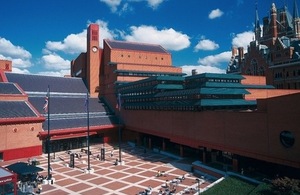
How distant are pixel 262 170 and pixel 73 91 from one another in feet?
167

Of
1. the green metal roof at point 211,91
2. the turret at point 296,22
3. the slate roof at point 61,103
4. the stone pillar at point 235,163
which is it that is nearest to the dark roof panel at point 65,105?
the slate roof at point 61,103

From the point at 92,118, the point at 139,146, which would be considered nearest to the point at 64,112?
the point at 92,118

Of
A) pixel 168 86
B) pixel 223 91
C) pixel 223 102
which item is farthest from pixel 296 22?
pixel 223 102

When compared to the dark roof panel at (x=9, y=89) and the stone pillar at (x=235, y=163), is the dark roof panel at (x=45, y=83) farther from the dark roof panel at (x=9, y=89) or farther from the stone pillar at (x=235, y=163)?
the stone pillar at (x=235, y=163)

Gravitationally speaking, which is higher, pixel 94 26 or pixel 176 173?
pixel 94 26

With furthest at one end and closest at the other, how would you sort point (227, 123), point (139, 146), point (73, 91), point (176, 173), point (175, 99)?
point (73, 91) → point (139, 146) → point (175, 99) → point (176, 173) → point (227, 123)

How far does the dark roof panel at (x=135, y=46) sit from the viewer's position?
7169cm

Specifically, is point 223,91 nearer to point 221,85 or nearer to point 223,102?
point 221,85

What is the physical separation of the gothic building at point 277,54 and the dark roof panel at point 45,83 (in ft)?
159

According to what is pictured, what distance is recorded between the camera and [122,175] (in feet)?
116

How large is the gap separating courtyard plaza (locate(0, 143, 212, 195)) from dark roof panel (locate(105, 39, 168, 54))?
33642mm

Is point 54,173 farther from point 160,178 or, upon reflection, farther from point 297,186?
point 297,186

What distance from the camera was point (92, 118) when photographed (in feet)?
190

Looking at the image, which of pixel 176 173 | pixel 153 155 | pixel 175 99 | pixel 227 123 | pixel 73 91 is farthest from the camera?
pixel 73 91
